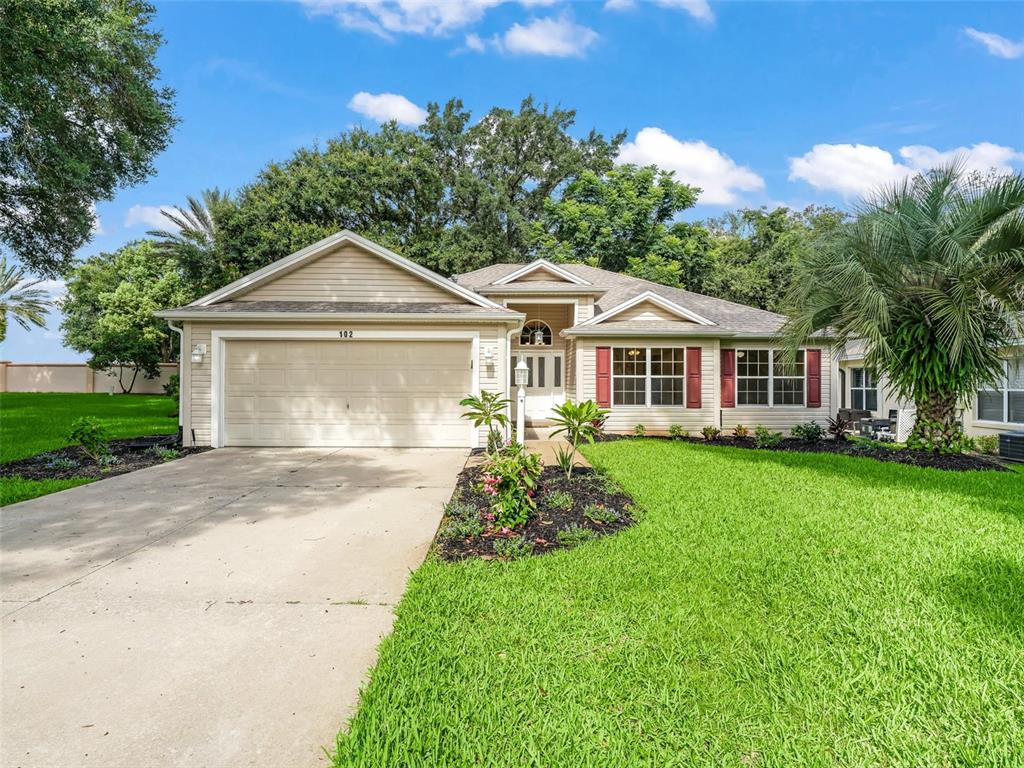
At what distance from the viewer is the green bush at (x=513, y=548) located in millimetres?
4043

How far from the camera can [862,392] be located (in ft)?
53.4

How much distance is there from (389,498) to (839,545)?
4533mm

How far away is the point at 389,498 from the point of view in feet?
19.9

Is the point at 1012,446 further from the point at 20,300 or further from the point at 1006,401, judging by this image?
the point at 20,300

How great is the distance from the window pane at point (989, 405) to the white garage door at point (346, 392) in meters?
12.2

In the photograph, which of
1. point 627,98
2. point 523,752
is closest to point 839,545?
point 523,752

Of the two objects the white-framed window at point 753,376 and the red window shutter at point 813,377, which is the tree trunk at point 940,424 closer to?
the red window shutter at point 813,377

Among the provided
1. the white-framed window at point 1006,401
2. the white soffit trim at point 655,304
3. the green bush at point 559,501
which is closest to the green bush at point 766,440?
the white soffit trim at point 655,304

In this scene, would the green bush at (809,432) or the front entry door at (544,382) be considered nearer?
the green bush at (809,432)

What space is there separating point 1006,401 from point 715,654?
44.7 ft

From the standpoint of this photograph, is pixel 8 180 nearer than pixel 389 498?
No

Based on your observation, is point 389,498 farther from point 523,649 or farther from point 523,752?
point 523,752

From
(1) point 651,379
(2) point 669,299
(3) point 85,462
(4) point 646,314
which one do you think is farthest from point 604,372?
(3) point 85,462

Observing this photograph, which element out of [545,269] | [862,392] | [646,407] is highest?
[545,269]
